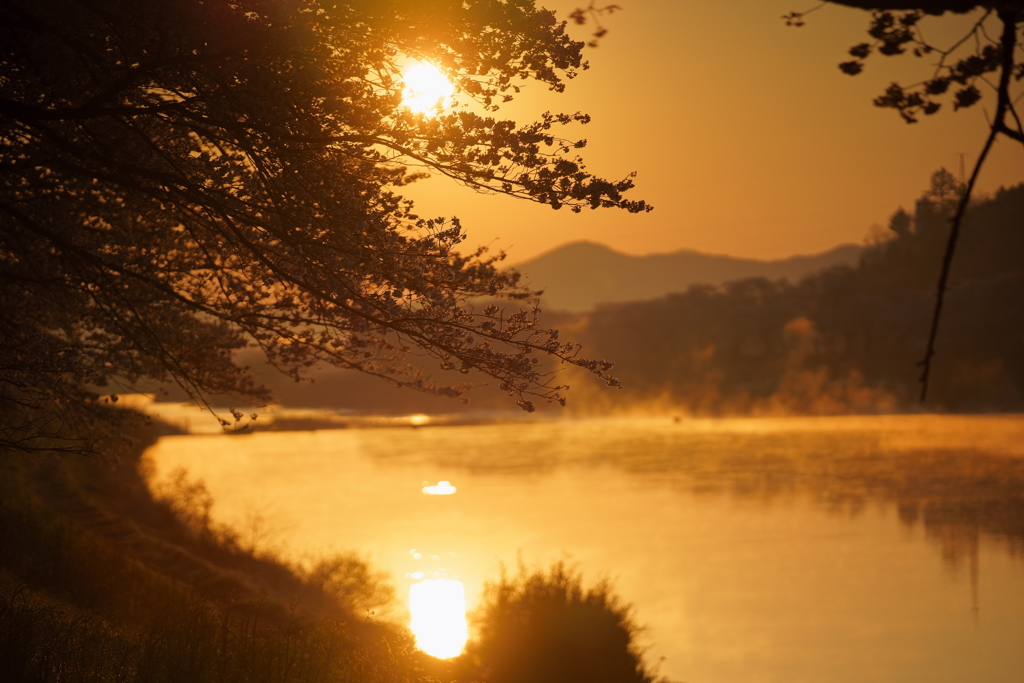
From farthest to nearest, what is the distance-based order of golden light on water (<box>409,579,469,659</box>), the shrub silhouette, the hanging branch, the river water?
the river water, golden light on water (<box>409,579,469,659</box>), the shrub silhouette, the hanging branch

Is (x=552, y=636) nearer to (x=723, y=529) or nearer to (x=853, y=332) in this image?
(x=723, y=529)

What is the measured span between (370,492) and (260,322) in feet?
109

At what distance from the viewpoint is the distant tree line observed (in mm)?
98500

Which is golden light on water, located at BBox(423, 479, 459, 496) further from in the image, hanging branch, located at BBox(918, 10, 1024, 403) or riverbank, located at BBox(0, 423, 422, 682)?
hanging branch, located at BBox(918, 10, 1024, 403)

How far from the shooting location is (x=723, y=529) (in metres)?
34.3

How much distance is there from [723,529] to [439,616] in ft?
53.8

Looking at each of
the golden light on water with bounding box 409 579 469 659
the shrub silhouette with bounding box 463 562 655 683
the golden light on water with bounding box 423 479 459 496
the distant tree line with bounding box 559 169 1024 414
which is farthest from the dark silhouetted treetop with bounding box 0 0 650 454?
the distant tree line with bounding box 559 169 1024 414

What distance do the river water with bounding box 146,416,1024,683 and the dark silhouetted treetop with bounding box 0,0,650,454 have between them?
8.43 meters

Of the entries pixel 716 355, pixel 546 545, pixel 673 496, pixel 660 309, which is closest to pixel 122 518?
pixel 546 545

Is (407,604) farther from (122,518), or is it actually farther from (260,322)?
(260,322)

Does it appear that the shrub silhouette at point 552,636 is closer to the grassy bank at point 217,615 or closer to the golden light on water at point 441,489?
the grassy bank at point 217,615

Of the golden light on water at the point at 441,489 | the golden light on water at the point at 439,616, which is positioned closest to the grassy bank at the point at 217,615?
the golden light on water at the point at 439,616

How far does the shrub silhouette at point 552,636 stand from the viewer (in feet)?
44.9

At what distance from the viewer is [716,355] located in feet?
366
